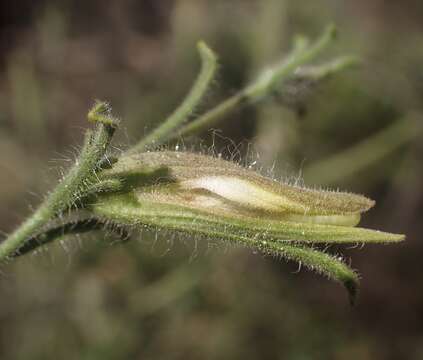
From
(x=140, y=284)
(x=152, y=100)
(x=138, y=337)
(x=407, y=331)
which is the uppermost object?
(x=152, y=100)

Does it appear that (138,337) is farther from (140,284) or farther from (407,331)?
(407,331)

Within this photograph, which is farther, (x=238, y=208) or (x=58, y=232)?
(x=58, y=232)

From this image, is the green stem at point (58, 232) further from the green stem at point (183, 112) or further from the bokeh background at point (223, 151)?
the bokeh background at point (223, 151)

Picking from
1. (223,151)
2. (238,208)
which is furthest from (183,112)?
(223,151)

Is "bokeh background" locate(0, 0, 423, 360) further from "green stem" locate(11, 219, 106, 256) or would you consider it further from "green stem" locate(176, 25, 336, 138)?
"green stem" locate(11, 219, 106, 256)

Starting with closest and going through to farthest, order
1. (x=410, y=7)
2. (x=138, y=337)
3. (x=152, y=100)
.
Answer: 1. (x=138, y=337)
2. (x=152, y=100)
3. (x=410, y=7)

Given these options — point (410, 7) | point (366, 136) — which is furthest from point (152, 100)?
point (410, 7)

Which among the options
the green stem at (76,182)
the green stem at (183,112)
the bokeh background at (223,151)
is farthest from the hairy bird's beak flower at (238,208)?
the bokeh background at (223,151)

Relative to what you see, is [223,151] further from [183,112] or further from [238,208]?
[238,208]
